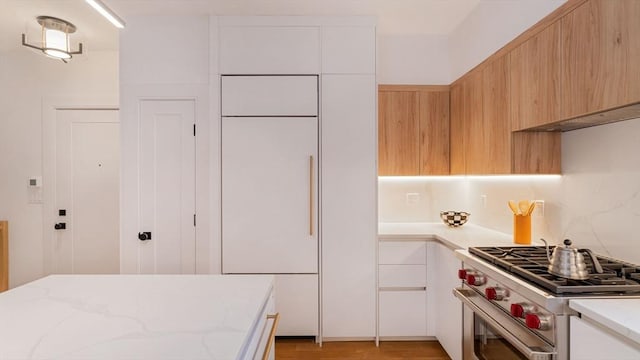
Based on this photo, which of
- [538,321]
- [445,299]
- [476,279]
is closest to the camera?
[538,321]

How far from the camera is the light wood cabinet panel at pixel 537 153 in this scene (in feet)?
6.67

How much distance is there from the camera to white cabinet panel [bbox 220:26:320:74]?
2652 millimetres

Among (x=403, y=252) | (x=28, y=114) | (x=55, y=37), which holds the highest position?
(x=55, y=37)

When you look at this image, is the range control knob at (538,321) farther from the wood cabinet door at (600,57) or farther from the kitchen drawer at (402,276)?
the kitchen drawer at (402,276)

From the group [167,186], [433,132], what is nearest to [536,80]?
[433,132]

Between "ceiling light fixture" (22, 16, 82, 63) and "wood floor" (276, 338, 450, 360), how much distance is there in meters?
2.92

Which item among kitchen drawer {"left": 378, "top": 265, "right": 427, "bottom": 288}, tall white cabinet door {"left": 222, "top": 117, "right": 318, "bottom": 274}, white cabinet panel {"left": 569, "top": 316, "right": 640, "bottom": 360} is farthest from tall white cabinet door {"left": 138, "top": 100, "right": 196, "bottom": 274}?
white cabinet panel {"left": 569, "top": 316, "right": 640, "bottom": 360}

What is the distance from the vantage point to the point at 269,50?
8.73 ft

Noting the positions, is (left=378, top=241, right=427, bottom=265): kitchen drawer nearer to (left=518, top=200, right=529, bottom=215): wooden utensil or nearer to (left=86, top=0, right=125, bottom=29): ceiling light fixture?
(left=518, top=200, right=529, bottom=215): wooden utensil

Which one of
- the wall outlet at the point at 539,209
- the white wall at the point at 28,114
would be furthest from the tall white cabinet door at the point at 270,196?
the white wall at the point at 28,114

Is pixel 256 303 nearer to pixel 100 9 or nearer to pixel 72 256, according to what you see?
pixel 100 9

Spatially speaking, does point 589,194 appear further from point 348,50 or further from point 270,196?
point 270,196

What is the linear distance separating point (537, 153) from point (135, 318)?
2.25m

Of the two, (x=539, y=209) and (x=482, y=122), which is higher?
(x=482, y=122)
